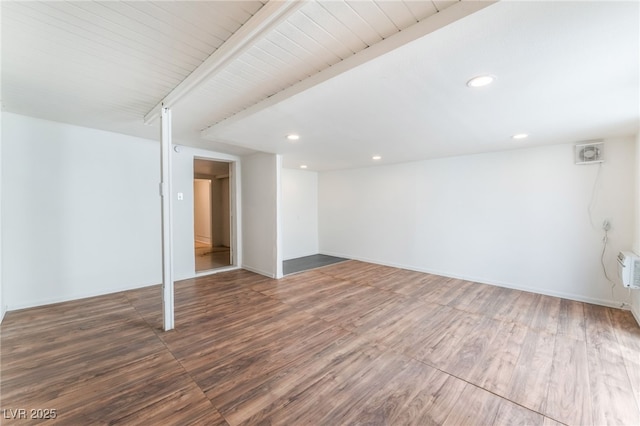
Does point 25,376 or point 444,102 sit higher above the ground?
point 444,102

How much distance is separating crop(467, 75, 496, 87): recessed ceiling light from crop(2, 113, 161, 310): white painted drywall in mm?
4797

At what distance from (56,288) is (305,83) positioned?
450 cm

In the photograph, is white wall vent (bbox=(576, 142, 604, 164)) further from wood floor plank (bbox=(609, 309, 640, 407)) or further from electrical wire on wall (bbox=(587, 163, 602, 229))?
wood floor plank (bbox=(609, 309, 640, 407))

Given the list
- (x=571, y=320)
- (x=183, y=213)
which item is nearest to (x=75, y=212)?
(x=183, y=213)

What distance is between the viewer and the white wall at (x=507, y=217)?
346 centimetres

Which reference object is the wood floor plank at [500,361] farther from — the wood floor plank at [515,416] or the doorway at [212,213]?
the doorway at [212,213]

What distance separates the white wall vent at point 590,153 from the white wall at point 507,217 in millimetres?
88

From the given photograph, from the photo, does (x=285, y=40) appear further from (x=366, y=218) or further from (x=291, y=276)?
(x=366, y=218)

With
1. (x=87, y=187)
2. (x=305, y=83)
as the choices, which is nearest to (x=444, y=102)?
(x=305, y=83)

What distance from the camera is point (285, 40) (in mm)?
1604

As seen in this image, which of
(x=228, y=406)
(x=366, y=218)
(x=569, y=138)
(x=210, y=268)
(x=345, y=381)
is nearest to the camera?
(x=228, y=406)

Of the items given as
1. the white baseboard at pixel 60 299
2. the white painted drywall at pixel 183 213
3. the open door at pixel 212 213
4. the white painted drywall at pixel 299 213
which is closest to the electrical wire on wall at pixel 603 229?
the white painted drywall at pixel 299 213

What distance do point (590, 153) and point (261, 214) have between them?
5.40 m

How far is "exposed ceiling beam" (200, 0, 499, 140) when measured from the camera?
1.25 metres
